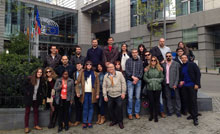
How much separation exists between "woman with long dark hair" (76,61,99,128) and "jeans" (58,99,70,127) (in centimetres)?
46

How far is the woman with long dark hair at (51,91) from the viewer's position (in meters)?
4.80

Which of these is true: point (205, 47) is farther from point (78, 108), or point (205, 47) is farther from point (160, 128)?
point (78, 108)

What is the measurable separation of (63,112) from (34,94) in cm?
101

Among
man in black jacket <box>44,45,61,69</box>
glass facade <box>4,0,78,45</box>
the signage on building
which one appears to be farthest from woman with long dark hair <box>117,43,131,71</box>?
the signage on building

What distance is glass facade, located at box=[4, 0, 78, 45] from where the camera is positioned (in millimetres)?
34906

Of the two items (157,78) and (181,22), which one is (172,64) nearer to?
(157,78)

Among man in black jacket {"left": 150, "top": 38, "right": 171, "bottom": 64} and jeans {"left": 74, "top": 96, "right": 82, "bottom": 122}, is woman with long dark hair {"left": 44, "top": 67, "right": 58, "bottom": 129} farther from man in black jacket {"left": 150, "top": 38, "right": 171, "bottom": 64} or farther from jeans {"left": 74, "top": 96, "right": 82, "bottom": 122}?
man in black jacket {"left": 150, "top": 38, "right": 171, "bottom": 64}

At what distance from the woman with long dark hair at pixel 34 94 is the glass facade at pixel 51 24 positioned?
34.3 metres

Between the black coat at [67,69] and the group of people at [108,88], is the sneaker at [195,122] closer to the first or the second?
the group of people at [108,88]

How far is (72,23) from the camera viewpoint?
4494 centimetres

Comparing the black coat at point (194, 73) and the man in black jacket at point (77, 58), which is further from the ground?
the man in black jacket at point (77, 58)

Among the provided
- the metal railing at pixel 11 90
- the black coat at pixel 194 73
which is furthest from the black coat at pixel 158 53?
the metal railing at pixel 11 90

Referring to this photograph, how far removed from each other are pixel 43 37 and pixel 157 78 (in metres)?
38.8

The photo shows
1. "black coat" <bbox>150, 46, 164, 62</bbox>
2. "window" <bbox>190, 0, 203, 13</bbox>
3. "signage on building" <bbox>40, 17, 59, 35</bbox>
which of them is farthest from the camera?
"signage on building" <bbox>40, 17, 59, 35</bbox>
